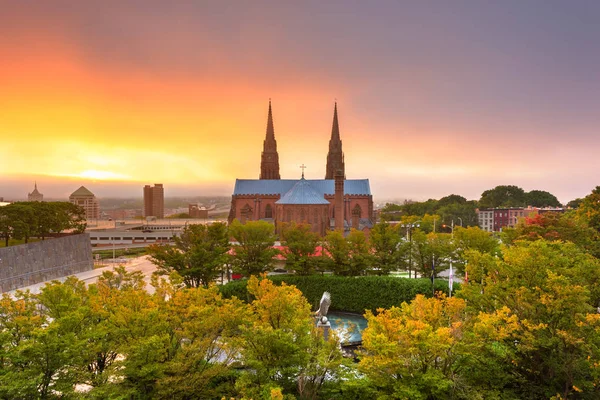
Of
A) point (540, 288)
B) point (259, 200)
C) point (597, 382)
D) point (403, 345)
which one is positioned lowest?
point (597, 382)

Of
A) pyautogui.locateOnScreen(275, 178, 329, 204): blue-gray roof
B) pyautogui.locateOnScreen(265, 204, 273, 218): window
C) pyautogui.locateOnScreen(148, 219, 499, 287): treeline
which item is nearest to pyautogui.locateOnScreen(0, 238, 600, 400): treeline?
pyautogui.locateOnScreen(148, 219, 499, 287): treeline

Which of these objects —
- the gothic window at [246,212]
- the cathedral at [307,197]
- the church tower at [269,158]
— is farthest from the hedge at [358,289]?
the church tower at [269,158]

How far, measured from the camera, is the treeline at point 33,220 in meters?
51.9

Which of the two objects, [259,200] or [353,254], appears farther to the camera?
[259,200]

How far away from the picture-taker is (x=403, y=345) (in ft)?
55.6

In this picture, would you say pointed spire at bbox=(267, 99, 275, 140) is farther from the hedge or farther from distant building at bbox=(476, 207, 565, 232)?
distant building at bbox=(476, 207, 565, 232)

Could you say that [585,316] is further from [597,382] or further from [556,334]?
[597,382]

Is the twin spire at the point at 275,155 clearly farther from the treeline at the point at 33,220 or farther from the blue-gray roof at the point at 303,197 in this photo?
the treeline at the point at 33,220

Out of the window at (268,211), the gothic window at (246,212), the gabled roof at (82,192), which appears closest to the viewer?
the gothic window at (246,212)

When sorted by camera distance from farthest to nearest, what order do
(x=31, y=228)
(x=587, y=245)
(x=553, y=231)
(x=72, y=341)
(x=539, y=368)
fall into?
(x=31, y=228), (x=553, y=231), (x=587, y=245), (x=539, y=368), (x=72, y=341)

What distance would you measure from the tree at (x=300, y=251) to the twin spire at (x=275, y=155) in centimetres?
5422

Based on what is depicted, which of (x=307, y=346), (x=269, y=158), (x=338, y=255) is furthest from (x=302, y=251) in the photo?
(x=269, y=158)

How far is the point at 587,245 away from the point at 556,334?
21.6 m

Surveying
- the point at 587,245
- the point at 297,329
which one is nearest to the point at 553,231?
the point at 587,245
